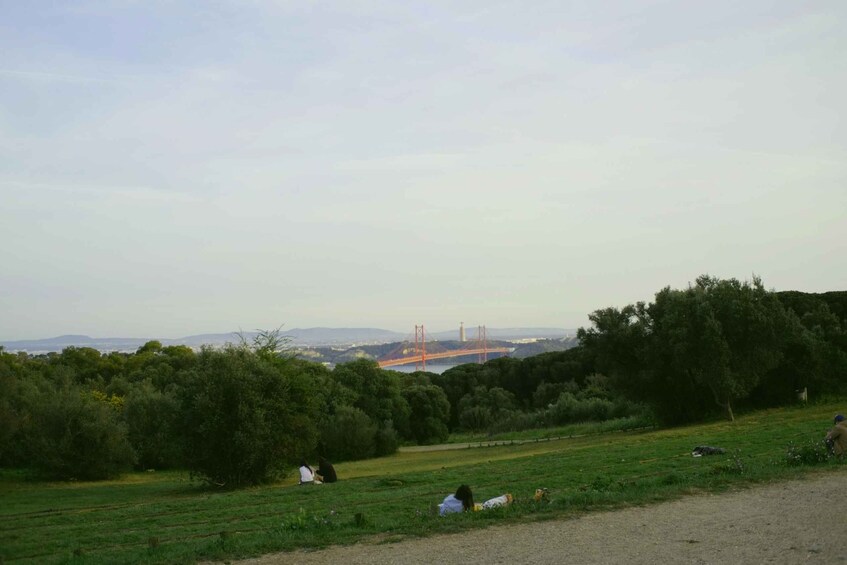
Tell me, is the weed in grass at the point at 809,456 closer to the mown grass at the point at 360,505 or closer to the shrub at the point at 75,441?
the mown grass at the point at 360,505

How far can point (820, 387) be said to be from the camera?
36.0 m

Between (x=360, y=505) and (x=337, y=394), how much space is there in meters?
34.1

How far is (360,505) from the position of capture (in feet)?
51.4

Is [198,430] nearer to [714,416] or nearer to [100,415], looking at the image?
[100,415]

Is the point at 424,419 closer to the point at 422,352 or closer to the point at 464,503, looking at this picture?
the point at 464,503

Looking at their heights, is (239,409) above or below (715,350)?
below

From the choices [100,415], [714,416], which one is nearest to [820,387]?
[714,416]

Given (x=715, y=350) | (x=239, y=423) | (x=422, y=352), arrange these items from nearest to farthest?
(x=239, y=423)
(x=715, y=350)
(x=422, y=352)

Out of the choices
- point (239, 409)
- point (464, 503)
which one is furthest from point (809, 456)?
point (239, 409)

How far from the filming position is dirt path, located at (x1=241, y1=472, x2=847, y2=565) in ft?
30.4

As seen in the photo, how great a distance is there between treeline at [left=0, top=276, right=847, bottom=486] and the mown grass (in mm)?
2908

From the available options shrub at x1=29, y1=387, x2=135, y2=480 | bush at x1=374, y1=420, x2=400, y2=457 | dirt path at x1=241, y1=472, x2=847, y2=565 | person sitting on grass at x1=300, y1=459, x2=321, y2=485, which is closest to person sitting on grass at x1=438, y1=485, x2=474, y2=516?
dirt path at x1=241, y1=472, x2=847, y2=565

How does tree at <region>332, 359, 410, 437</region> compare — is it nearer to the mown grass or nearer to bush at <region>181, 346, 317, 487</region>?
bush at <region>181, 346, 317, 487</region>

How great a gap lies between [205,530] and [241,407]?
14715 mm
